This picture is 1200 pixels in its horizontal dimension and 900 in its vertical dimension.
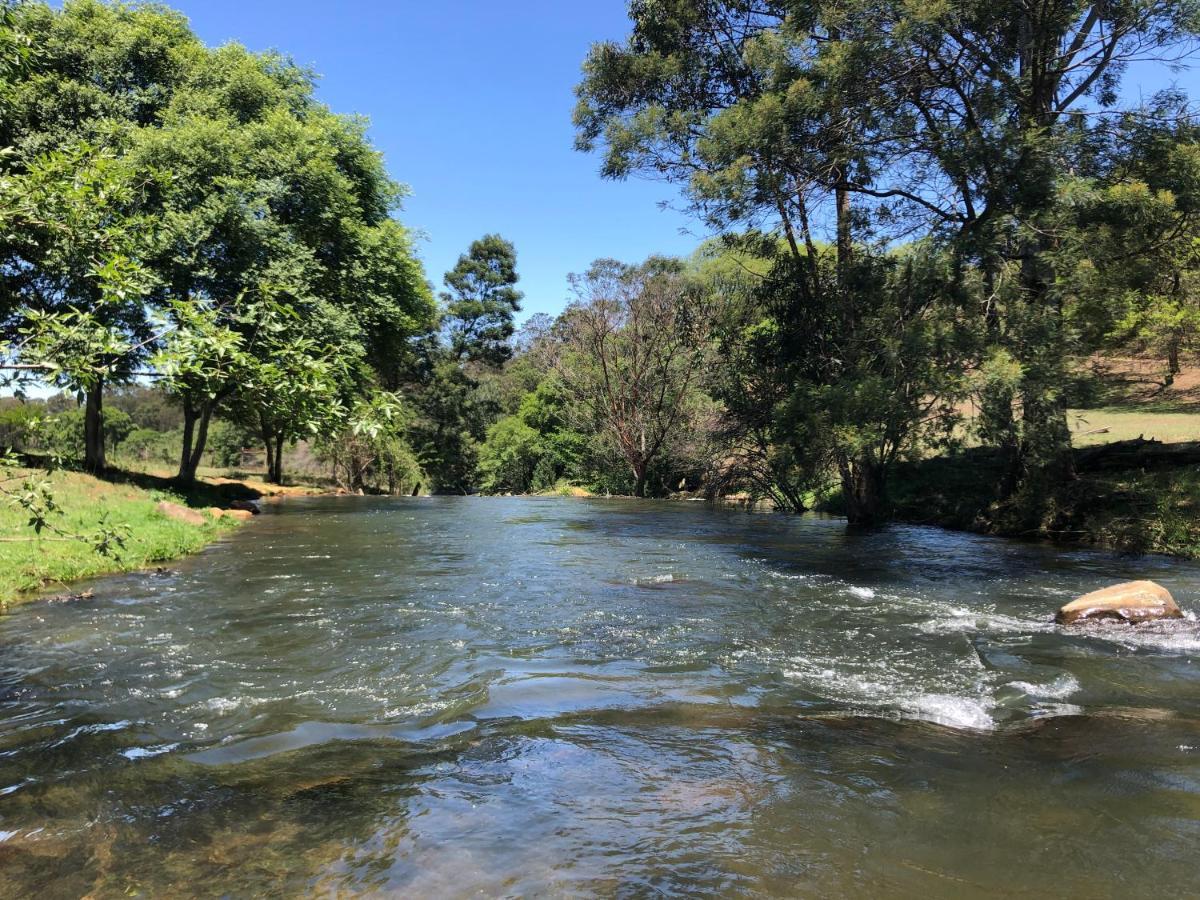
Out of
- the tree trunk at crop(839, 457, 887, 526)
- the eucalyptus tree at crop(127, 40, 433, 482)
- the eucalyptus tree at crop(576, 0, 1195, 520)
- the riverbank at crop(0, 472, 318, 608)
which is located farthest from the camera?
the tree trunk at crop(839, 457, 887, 526)

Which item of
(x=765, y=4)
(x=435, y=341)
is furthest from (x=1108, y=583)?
(x=435, y=341)

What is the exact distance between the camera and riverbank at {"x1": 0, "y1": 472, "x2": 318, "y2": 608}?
8.67m

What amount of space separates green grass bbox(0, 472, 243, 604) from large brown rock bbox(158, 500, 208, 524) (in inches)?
10.0

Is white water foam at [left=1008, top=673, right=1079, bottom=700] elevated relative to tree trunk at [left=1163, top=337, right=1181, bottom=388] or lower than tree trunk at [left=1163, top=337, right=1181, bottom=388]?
lower

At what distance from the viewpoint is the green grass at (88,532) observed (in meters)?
8.85

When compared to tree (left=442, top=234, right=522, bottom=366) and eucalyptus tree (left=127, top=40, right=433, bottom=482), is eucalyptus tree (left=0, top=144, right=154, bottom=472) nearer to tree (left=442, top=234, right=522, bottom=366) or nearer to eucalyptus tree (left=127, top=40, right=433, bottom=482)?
eucalyptus tree (left=127, top=40, right=433, bottom=482)

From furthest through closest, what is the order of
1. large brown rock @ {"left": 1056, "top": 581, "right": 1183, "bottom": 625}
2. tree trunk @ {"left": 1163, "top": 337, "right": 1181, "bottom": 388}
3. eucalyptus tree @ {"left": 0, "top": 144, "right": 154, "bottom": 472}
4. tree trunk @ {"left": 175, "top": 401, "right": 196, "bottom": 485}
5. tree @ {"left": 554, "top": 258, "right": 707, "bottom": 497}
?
tree @ {"left": 554, "top": 258, "right": 707, "bottom": 497} < tree trunk @ {"left": 175, "top": 401, "right": 196, "bottom": 485} < tree trunk @ {"left": 1163, "top": 337, "right": 1181, "bottom": 388} < large brown rock @ {"left": 1056, "top": 581, "right": 1183, "bottom": 625} < eucalyptus tree @ {"left": 0, "top": 144, "right": 154, "bottom": 472}

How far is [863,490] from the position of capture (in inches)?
743

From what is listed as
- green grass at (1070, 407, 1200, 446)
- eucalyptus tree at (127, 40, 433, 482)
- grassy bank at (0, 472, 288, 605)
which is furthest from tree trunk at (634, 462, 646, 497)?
grassy bank at (0, 472, 288, 605)

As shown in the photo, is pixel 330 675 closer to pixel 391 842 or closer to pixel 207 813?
pixel 207 813

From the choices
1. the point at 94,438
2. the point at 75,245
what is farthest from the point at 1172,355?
the point at 94,438

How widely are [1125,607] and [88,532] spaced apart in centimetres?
1426

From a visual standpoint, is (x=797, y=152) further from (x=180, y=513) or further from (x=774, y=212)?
(x=180, y=513)

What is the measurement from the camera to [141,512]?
14.2 m
